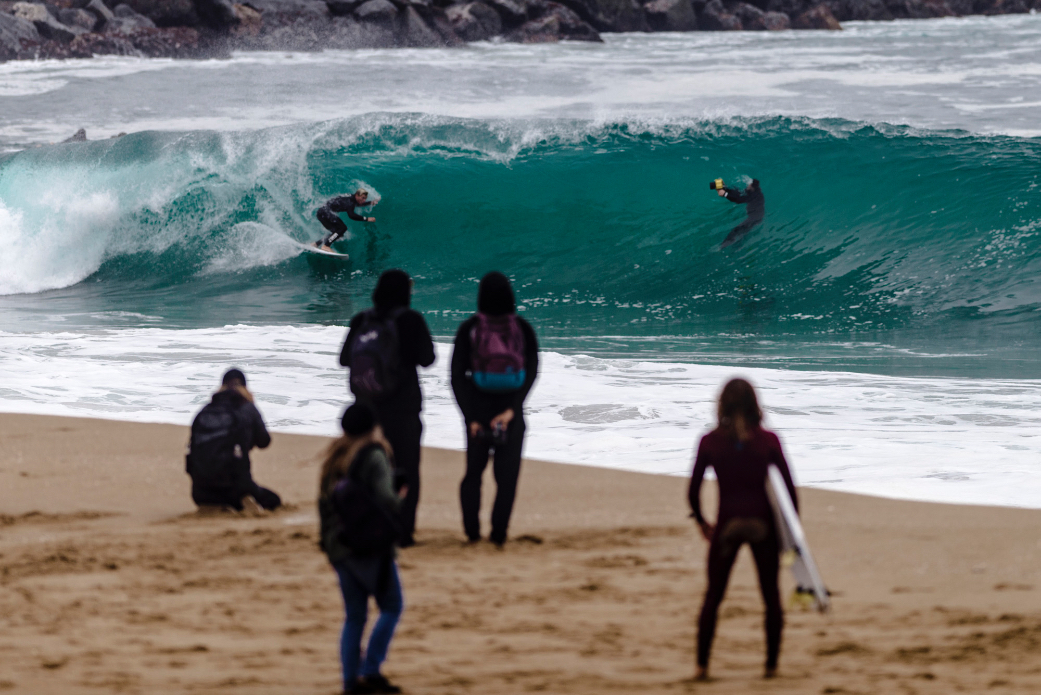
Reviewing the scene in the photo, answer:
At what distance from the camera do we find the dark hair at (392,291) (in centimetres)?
455

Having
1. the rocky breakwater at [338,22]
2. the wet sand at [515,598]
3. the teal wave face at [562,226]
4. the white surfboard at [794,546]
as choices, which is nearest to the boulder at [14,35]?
the rocky breakwater at [338,22]

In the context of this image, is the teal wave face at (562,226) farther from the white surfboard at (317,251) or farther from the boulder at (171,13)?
the boulder at (171,13)

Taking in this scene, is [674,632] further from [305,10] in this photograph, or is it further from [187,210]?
[305,10]

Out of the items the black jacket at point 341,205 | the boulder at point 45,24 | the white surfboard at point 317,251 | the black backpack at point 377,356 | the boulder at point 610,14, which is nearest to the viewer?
the black backpack at point 377,356

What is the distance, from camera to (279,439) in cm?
715

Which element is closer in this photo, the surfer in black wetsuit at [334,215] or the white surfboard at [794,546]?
the white surfboard at [794,546]

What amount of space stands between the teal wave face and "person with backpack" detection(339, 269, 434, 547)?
800 cm

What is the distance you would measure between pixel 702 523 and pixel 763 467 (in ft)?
0.93

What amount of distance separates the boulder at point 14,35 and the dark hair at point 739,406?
41.2 m

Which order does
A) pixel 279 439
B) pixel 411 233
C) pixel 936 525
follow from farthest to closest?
pixel 411 233 → pixel 279 439 → pixel 936 525

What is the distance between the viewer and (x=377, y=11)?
4484cm

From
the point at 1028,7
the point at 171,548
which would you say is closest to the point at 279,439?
the point at 171,548

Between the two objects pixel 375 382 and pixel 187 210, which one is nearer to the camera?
pixel 375 382

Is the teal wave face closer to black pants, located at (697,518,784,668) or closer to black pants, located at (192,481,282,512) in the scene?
black pants, located at (192,481,282,512)
